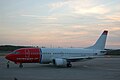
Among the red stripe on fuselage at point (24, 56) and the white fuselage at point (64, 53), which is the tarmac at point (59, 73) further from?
the white fuselage at point (64, 53)

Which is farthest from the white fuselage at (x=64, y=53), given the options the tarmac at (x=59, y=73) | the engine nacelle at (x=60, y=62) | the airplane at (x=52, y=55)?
the tarmac at (x=59, y=73)

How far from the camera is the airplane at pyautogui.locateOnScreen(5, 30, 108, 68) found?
38250mm

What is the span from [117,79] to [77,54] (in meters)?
19.9

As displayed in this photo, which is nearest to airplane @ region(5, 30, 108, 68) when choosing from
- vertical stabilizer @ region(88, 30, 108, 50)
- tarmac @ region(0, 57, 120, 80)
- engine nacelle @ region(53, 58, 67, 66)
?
engine nacelle @ region(53, 58, 67, 66)

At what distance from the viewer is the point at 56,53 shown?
135 feet

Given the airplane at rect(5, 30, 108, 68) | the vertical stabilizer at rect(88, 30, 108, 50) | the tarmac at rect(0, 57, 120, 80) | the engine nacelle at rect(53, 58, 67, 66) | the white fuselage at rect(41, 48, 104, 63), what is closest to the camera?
the tarmac at rect(0, 57, 120, 80)

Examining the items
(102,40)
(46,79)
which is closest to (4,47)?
(102,40)

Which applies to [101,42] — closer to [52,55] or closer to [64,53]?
[64,53]

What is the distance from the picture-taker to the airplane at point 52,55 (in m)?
38.2

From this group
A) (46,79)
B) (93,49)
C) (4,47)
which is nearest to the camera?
(46,79)

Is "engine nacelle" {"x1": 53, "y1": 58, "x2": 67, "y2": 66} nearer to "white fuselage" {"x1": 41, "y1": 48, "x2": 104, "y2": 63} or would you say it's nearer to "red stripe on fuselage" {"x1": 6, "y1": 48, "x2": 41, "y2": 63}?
"white fuselage" {"x1": 41, "y1": 48, "x2": 104, "y2": 63}

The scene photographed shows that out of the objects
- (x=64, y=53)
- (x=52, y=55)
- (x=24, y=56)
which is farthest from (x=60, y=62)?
(x=24, y=56)

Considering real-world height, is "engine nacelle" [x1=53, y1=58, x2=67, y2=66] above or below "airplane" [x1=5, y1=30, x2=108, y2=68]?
below

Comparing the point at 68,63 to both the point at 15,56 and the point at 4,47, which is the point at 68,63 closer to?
the point at 15,56
